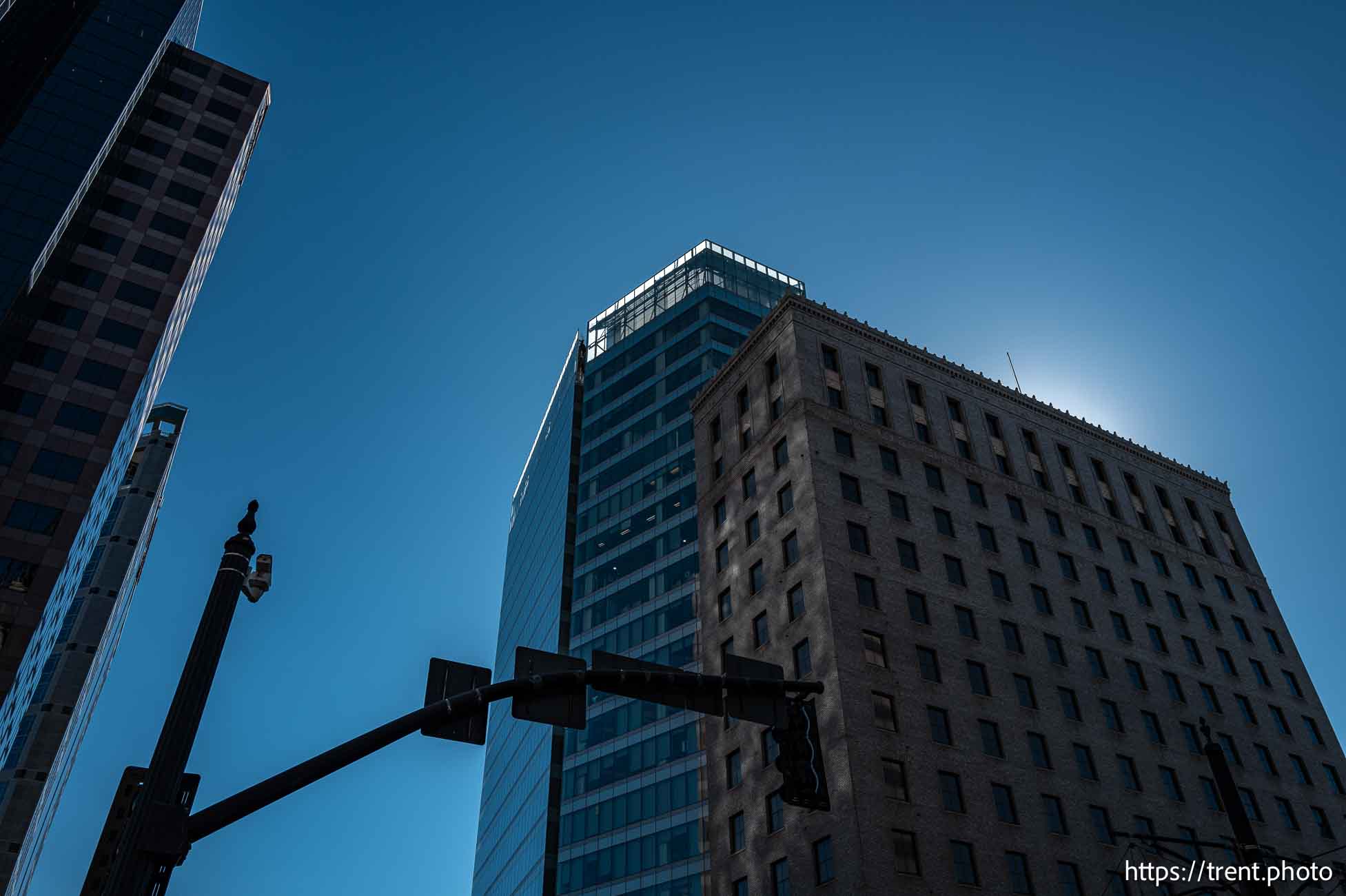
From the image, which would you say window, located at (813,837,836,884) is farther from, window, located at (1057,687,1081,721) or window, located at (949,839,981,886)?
window, located at (1057,687,1081,721)

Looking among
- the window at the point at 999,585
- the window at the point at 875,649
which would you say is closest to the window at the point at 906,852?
the window at the point at 875,649

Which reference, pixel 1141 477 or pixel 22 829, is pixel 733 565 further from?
pixel 22 829

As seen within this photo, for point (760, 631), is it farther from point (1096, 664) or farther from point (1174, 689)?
point (1174, 689)

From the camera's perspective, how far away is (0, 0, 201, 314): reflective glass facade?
80.8m

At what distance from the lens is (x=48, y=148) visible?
287ft

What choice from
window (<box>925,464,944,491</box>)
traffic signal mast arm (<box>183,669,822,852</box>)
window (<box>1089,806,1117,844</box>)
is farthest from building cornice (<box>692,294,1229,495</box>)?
traffic signal mast arm (<box>183,669,822,852</box>)

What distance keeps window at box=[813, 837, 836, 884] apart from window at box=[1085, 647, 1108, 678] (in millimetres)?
21100

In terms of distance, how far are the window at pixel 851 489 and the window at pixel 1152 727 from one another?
2020cm

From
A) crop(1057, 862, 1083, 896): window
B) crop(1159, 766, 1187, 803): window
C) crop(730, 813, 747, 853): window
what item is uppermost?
crop(1159, 766, 1187, 803): window

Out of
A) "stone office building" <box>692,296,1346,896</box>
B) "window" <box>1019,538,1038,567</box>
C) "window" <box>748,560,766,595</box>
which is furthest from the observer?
"window" <box>1019,538,1038,567</box>

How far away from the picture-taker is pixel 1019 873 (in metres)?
43.7

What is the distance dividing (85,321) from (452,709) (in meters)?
89.3

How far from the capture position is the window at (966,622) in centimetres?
5119

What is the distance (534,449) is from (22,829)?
66.4 meters
